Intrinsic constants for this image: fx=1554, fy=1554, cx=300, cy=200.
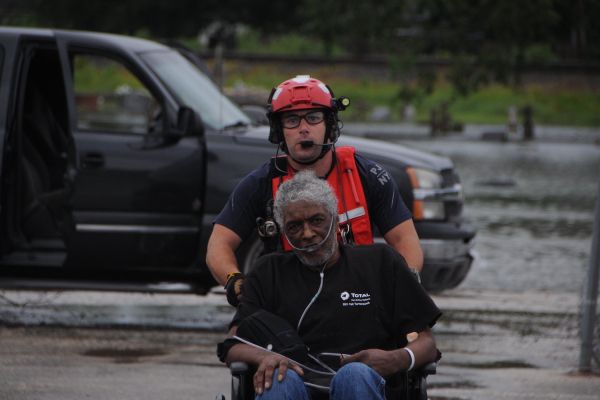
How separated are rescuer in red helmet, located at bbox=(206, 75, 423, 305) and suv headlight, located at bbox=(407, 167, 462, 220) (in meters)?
4.27

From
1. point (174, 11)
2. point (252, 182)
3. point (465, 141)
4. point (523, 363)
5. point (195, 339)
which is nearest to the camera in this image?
point (252, 182)

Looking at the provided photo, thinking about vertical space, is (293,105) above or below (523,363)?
above

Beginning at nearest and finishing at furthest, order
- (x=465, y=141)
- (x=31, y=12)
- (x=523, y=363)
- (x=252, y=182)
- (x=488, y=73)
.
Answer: (x=252, y=182), (x=523, y=363), (x=465, y=141), (x=488, y=73), (x=31, y=12)

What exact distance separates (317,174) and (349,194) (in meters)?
0.15

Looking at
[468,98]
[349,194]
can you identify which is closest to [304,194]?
[349,194]

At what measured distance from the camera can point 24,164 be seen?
11062mm

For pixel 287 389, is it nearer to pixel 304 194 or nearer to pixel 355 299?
pixel 355 299

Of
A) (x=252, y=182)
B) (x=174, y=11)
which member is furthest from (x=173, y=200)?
(x=174, y=11)

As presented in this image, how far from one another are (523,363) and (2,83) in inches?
157

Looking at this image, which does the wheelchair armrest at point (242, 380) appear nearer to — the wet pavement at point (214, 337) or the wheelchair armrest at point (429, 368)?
the wheelchair armrest at point (429, 368)

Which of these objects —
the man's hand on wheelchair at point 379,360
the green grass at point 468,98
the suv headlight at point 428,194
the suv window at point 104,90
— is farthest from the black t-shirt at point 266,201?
the green grass at point 468,98

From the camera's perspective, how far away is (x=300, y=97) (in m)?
6.27

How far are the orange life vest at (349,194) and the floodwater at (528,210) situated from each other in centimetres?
524

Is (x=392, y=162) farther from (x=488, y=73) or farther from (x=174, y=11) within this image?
(x=174, y=11)
